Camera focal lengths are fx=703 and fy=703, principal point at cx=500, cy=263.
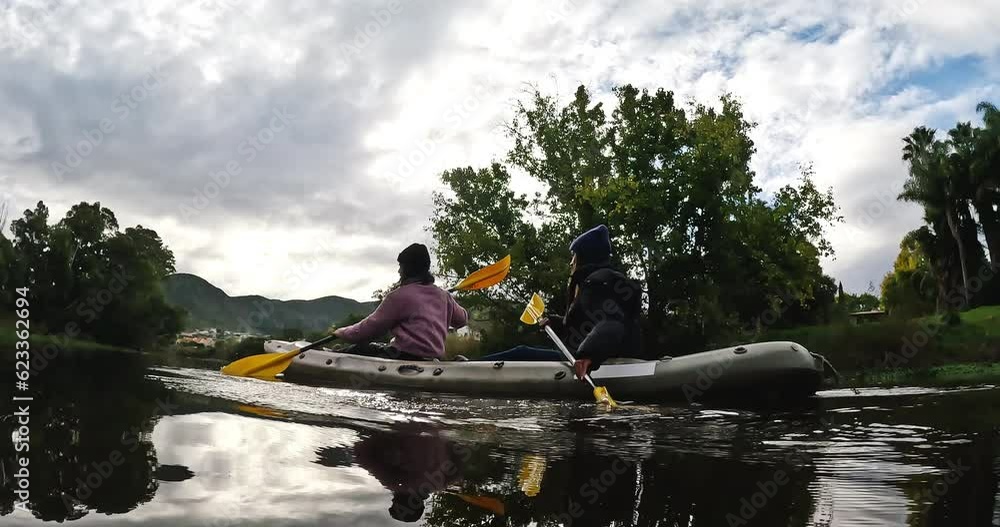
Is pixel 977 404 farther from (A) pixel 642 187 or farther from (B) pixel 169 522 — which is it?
(A) pixel 642 187

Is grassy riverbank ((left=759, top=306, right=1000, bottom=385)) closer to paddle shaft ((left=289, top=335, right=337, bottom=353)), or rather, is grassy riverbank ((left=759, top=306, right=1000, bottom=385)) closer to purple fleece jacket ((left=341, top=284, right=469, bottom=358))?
purple fleece jacket ((left=341, top=284, right=469, bottom=358))

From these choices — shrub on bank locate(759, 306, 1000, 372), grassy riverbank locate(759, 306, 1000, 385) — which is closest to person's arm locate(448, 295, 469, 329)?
grassy riverbank locate(759, 306, 1000, 385)

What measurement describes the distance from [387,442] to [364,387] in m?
4.60

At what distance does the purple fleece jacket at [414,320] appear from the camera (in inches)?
332

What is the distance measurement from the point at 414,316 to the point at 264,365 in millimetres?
2729

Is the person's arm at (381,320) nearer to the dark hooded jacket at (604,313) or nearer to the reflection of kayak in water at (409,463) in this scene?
the dark hooded jacket at (604,313)

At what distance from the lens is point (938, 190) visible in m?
43.8

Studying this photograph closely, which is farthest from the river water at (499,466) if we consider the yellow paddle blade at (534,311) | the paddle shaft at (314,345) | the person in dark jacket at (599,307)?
the paddle shaft at (314,345)

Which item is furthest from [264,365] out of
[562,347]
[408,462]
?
[408,462]

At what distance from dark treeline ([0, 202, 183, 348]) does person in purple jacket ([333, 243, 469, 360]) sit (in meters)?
32.9

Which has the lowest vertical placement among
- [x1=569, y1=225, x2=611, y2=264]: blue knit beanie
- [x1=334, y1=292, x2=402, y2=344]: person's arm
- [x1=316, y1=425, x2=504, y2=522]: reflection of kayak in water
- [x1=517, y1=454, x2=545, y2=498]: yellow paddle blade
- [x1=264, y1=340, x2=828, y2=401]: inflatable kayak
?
[x1=517, y1=454, x2=545, y2=498]: yellow paddle blade

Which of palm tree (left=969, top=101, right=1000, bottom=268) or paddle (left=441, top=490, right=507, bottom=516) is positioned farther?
palm tree (left=969, top=101, right=1000, bottom=268)

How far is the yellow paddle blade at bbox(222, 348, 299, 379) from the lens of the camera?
9.88 m

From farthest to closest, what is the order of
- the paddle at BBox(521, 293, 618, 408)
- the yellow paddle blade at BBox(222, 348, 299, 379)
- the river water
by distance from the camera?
the yellow paddle blade at BBox(222, 348, 299, 379) < the paddle at BBox(521, 293, 618, 408) < the river water
